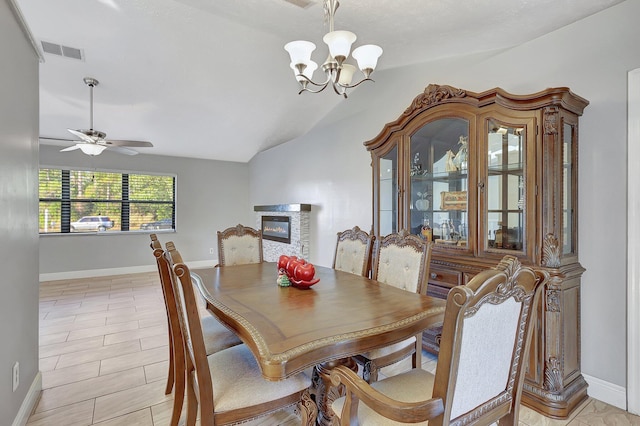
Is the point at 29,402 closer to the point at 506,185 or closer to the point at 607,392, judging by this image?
the point at 506,185

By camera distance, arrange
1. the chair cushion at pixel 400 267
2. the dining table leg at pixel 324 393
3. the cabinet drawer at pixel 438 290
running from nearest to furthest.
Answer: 1. the dining table leg at pixel 324 393
2. the chair cushion at pixel 400 267
3. the cabinet drawer at pixel 438 290

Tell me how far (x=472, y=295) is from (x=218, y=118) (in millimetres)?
5130

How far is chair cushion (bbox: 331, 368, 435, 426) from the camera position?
3.97ft

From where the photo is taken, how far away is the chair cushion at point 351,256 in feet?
8.80

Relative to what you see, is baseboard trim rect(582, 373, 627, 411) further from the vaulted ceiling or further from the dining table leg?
the vaulted ceiling

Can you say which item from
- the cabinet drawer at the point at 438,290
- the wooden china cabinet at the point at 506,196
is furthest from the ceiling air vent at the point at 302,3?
the cabinet drawer at the point at 438,290

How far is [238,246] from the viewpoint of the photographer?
3326 mm

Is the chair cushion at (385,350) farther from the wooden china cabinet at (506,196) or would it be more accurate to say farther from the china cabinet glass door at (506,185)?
the china cabinet glass door at (506,185)

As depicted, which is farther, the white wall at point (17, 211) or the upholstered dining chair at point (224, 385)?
the white wall at point (17, 211)

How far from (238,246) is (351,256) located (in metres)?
1.22

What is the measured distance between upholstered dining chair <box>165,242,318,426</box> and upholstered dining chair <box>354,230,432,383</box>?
510mm

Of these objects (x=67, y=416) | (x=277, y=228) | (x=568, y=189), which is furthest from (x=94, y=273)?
(x=568, y=189)

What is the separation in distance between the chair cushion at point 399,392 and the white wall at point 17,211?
179cm

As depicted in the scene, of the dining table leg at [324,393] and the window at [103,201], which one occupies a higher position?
the window at [103,201]
